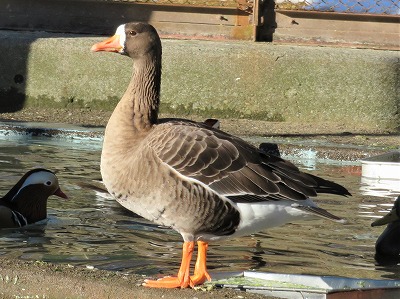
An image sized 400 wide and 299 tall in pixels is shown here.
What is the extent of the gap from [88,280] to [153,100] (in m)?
1.13

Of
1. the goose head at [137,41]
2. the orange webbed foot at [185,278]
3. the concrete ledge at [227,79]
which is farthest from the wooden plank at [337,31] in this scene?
the orange webbed foot at [185,278]

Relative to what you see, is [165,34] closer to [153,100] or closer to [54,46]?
[54,46]

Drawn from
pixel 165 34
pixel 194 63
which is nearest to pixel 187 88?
pixel 194 63

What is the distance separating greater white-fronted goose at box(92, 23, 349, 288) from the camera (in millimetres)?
4746

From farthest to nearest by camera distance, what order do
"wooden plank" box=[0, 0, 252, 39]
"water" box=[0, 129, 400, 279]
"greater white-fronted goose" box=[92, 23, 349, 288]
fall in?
"wooden plank" box=[0, 0, 252, 39] → "water" box=[0, 129, 400, 279] → "greater white-fronted goose" box=[92, 23, 349, 288]

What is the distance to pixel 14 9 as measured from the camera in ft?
43.7

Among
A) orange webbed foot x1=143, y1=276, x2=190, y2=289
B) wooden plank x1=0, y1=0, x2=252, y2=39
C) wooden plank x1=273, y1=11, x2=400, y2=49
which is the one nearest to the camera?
orange webbed foot x1=143, y1=276, x2=190, y2=289

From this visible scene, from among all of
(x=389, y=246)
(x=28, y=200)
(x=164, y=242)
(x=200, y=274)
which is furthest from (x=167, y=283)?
(x=28, y=200)

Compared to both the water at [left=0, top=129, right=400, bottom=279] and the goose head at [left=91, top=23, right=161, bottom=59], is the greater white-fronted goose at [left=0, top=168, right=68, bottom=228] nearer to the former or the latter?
the water at [left=0, top=129, right=400, bottom=279]

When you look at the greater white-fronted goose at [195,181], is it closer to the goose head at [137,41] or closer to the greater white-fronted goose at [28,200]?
the goose head at [137,41]

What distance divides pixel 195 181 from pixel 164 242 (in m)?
1.76

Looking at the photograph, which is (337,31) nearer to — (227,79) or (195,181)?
(227,79)

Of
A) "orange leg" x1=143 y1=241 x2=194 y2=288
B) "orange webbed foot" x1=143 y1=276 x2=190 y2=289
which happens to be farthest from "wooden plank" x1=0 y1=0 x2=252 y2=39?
"orange webbed foot" x1=143 y1=276 x2=190 y2=289

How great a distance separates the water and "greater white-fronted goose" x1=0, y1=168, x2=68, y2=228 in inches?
3.2
